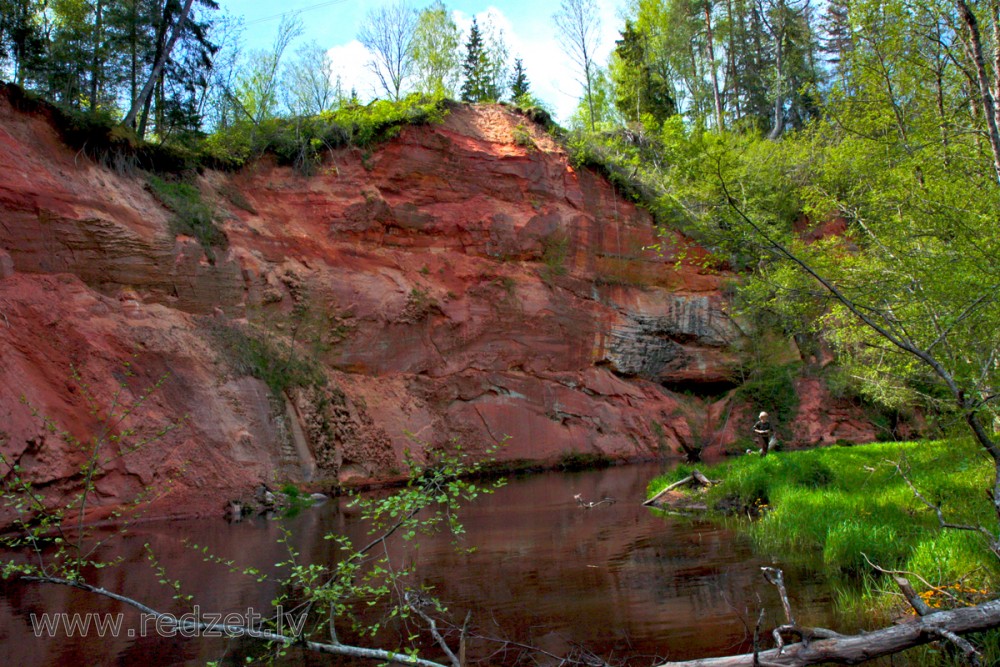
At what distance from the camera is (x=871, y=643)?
394 centimetres

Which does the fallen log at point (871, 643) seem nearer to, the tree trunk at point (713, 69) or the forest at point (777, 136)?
the forest at point (777, 136)

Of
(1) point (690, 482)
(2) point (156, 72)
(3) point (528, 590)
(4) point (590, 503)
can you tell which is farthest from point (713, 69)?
(3) point (528, 590)

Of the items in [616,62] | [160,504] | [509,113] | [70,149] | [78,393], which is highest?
[616,62]

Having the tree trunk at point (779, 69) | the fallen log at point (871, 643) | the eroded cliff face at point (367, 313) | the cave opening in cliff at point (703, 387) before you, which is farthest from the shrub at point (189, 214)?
the tree trunk at point (779, 69)

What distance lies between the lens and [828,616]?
5.93 metres

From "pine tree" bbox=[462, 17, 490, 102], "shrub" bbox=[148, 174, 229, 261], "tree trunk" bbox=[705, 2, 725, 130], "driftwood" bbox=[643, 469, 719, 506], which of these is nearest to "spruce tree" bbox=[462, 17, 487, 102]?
"pine tree" bbox=[462, 17, 490, 102]

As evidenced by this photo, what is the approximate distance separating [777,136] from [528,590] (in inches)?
1523

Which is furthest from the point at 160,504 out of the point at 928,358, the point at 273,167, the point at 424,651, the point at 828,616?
the point at 273,167

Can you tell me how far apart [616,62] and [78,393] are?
128ft

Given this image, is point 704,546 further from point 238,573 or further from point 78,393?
point 78,393

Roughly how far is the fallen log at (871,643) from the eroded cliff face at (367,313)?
275 inches

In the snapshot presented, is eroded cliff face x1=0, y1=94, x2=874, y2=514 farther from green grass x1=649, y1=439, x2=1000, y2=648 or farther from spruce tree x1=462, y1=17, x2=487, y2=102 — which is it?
spruce tree x1=462, y1=17, x2=487, y2=102

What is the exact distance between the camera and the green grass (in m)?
5.84

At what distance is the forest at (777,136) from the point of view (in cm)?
746
